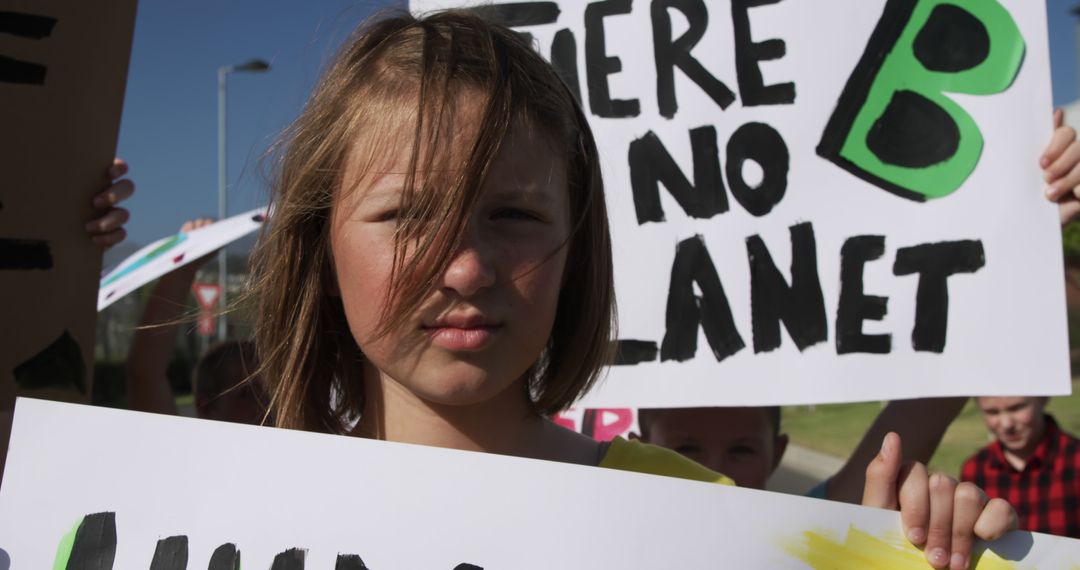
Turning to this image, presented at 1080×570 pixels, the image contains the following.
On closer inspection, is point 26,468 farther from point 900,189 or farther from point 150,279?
point 900,189

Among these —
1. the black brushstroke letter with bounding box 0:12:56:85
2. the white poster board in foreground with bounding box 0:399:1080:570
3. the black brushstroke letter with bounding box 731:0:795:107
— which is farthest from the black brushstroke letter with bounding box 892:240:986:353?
the black brushstroke letter with bounding box 0:12:56:85

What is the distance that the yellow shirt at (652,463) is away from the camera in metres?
1.25

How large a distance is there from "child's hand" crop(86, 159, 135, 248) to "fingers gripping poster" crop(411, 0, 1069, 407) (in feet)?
2.36

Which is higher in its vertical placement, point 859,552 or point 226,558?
point 859,552

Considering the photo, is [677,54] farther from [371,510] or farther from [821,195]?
[371,510]

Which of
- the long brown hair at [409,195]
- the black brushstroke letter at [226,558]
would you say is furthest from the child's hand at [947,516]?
the black brushstroke letter at [226,558]

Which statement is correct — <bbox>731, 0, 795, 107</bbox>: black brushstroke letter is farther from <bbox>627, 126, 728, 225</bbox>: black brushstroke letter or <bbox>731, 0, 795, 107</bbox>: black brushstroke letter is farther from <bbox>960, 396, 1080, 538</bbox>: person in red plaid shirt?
<bbox>960, 396, 1080, 538</bbox>: person in red plaid shirt

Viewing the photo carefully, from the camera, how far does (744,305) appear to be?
1.72 metres

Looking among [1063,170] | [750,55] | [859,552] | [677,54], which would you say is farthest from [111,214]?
[1063,170]

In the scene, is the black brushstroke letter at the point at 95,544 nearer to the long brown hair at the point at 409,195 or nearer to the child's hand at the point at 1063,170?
the long brown hair at the point at 409,195

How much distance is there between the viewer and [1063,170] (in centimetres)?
155

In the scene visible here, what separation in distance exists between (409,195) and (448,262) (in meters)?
0.10

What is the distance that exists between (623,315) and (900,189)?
0.59m

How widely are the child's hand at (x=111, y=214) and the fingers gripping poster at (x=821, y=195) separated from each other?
0.72 metres
